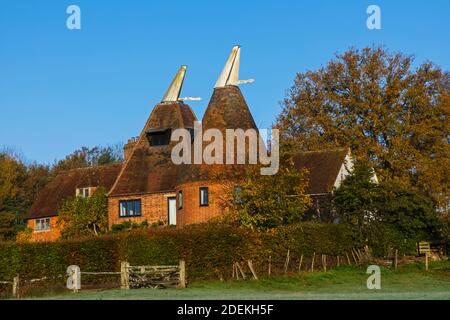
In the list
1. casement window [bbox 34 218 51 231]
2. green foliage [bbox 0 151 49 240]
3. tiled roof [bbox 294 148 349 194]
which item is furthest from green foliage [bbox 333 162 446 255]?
green foliage [bbox 0 151 49 240]

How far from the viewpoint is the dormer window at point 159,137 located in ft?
201

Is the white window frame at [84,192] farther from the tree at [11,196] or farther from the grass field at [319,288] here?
the grass field at [319,288]

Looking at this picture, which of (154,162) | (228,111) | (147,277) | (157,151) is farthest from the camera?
(157,151)

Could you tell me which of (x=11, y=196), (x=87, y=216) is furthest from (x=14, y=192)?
(x=87, y=216)

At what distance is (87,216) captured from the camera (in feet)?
198

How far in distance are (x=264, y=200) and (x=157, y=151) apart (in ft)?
52.3

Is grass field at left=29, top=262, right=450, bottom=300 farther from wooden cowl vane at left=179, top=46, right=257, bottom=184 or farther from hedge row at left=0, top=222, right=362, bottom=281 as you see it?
wooden cowl vane at left=179, top=46, right=257, bottom=184

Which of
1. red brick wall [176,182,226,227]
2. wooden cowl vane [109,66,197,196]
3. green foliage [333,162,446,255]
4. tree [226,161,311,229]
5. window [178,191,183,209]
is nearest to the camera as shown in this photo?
tree [226,161,311,229]

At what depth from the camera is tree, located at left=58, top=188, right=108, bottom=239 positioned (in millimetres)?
60094

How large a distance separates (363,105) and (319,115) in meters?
4.01

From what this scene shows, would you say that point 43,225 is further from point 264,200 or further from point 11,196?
point 264,200

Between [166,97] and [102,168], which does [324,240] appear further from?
[102,168]

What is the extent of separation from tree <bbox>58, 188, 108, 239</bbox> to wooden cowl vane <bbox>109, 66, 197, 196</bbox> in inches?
63.7

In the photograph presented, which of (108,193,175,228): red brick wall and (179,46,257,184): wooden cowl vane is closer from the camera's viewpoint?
(179,46,257,184): wooden cowl vane
